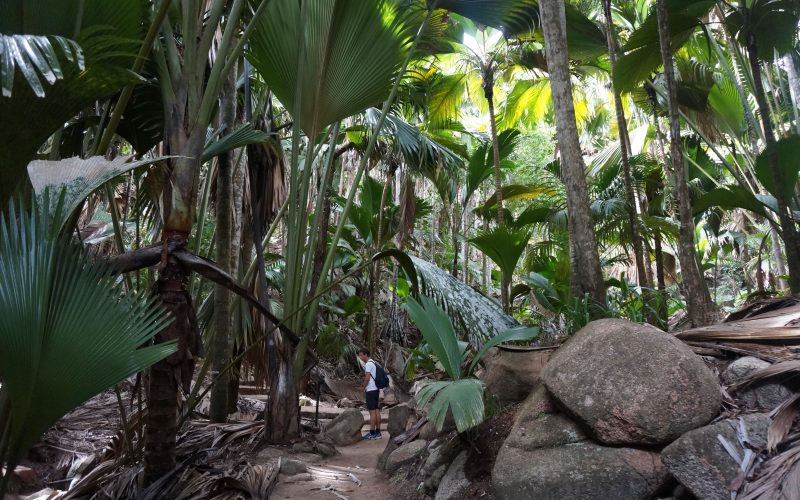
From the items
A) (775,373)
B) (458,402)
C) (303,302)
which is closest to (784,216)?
(775,373)

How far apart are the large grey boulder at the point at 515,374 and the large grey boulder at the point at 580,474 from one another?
3.74 ft

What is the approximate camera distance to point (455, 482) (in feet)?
12.8

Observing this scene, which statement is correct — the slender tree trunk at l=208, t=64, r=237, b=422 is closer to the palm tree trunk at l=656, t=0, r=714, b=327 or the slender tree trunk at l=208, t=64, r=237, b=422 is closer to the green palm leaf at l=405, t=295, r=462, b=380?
the green palm leaf at l=405, t=295, r=462, b=380

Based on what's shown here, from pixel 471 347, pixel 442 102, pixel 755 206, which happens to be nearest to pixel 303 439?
pixel 471 347

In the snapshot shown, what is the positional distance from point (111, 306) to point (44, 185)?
2.52 ft

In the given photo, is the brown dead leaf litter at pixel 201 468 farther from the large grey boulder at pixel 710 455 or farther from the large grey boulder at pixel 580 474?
the large grey boulder at pixel 710 455

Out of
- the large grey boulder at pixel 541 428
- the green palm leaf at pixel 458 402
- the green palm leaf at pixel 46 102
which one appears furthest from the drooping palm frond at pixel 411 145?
the green palm leaf at pixel 46 102

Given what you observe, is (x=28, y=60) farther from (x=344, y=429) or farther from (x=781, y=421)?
(x=344, y=429)

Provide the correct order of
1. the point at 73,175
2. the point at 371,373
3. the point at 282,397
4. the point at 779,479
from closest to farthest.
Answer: the point at 779,479, the point at 73,175, the point at 282,397, the point at 371,373

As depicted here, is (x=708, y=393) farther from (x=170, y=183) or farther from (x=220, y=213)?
(x=220, y=213)

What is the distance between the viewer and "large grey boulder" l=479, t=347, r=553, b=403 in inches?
178

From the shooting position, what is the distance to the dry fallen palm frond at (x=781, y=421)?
278 cm

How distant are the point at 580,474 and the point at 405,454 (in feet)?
7.02

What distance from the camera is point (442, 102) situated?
38.9 ft
